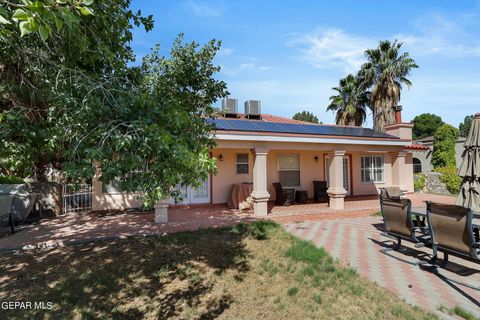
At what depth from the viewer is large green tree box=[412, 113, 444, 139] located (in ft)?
197

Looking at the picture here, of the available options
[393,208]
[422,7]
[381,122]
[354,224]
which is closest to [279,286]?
[393,208]

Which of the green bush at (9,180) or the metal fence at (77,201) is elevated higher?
the green bush at (9,180)

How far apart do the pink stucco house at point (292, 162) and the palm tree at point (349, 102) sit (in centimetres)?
922

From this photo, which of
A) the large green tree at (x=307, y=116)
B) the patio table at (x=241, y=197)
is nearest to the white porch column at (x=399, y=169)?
the patio table at (x=241, y=197)

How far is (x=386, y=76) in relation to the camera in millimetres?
21656

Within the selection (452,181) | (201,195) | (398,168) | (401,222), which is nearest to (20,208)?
(201,195)

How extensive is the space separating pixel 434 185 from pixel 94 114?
20960 mm

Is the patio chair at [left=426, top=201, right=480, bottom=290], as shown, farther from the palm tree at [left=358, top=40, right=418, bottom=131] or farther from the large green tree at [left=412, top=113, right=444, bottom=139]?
the large green tree at [left=412, top=113, right=444, bottom=139]

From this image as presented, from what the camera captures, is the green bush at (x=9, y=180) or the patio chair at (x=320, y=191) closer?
the green bush at (x=9, y=180)

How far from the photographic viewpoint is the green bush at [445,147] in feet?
74.9

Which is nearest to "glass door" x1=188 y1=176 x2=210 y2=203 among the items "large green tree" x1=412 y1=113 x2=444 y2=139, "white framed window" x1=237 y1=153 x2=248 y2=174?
"white framed window" x1=237 y1=153 x2=248 y2=174

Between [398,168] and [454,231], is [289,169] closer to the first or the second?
[398,168]

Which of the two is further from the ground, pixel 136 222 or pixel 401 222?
pixel 401 222

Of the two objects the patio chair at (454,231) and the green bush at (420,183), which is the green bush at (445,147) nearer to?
the green bush at (420,183)
